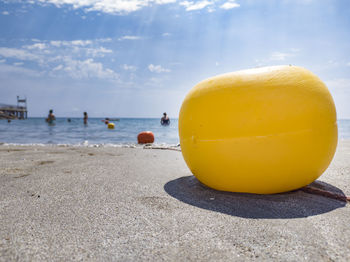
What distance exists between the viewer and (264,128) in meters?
2.69

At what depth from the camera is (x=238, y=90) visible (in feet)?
9.26

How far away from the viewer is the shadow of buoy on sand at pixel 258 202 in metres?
2.56

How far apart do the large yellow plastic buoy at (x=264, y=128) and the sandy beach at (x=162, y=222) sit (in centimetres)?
30

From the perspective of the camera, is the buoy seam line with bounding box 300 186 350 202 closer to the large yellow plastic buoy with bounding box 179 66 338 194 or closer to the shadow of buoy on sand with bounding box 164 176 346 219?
the shadow of buoy on sand with bounding box 164 176 346 219

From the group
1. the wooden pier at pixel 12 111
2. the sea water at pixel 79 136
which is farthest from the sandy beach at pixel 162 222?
the wooden pier at pixel 12 111

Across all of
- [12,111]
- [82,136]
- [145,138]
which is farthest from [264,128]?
[12,111]

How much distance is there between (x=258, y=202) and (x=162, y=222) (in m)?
1.16

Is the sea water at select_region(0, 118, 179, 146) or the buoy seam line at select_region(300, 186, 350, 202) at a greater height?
the buoy seam line at select_region(300, 186, 350, 202)

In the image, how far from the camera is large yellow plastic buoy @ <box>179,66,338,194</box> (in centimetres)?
271

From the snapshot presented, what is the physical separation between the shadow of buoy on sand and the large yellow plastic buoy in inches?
4.9

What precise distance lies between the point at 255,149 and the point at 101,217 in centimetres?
173

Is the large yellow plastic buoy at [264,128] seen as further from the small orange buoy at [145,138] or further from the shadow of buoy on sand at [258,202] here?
the small orange buoy at [145,138]

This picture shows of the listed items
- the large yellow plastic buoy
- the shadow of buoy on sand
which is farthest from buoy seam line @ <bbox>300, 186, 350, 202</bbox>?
the large yellow plastic buoy

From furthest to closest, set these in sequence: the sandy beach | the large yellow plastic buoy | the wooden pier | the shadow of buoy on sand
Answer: the wooden pier, the large yellow plastic buoy, the shadow of buoy on sand, the sandy beach
